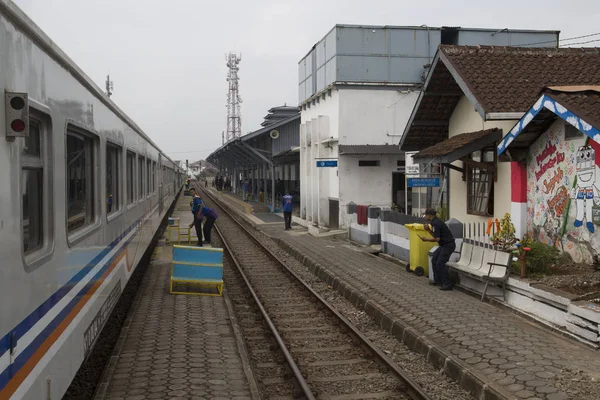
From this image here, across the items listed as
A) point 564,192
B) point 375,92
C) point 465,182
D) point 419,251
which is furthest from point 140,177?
point 375,92

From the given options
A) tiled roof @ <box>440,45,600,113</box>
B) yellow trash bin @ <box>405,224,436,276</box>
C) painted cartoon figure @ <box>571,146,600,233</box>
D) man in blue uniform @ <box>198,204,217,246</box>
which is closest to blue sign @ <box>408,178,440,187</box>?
yellow trash bin @ <box>405,224,436,276</box>

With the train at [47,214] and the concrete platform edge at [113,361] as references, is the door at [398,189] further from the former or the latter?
the train at [47,214]

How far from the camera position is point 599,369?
563cm

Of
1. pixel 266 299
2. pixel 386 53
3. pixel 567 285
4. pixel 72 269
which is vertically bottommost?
pixel 266 299

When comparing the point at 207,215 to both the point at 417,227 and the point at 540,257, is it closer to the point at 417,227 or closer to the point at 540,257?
the point at 417,227

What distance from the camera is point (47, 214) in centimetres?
373

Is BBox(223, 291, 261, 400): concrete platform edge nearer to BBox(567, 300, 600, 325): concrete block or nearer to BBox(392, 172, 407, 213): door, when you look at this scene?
BBox(567, 300, 600, 325): concrete block

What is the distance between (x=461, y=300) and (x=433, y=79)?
4977mm

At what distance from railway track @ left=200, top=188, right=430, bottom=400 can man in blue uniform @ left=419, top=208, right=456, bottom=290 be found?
1991mm

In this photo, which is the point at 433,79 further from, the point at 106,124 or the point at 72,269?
the point at 72,269

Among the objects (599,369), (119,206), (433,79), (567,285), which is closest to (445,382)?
(599,369)

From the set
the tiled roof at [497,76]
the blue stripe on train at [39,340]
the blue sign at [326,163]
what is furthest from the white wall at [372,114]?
the blue stripe on train at [39,340]

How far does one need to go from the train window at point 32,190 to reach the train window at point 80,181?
719mm

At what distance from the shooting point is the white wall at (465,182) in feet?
34.6
